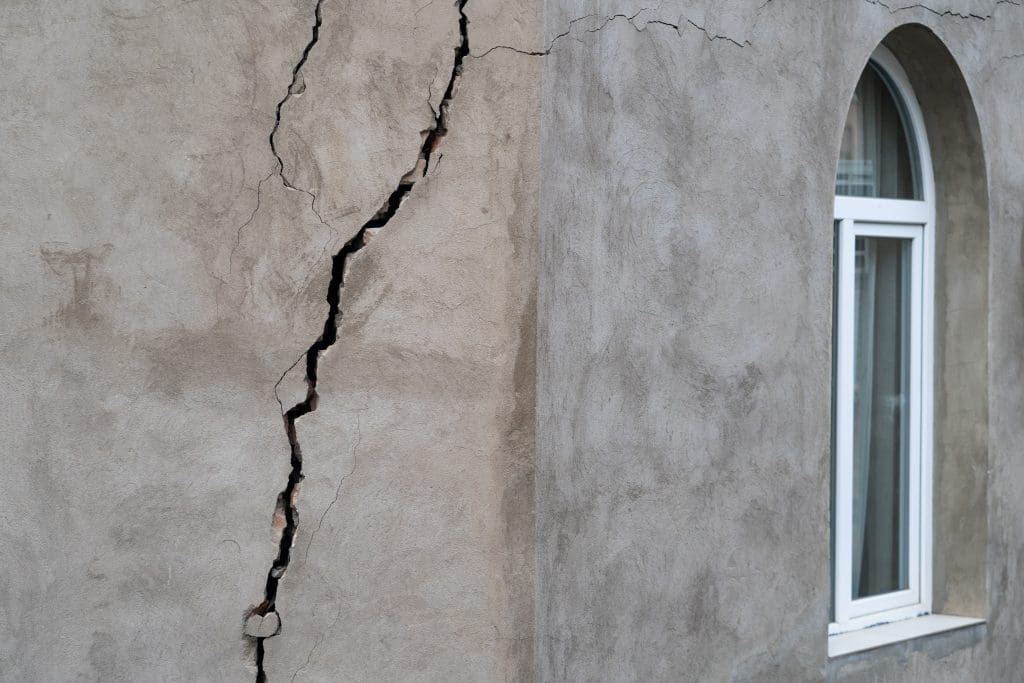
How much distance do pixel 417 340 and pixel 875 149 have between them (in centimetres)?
255

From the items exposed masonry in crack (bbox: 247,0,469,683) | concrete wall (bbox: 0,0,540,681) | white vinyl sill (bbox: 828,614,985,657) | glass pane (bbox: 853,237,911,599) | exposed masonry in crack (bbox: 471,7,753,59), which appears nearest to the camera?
concrete wall (bbox: 0,0,540,681)

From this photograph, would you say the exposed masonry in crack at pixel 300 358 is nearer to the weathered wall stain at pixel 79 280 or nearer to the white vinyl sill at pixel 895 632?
the weathered wall stain at pixel 79 280

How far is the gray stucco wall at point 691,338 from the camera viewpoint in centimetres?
319

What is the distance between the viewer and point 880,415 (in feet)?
15.3

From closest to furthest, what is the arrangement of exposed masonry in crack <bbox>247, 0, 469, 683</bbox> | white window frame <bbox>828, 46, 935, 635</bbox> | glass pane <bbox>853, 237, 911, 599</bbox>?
exposed masonry in crack <bbox>247, 0, 469, 683</bbox> < white window frame <bbox>828, 46, 935, 635</bbox> < glass pane <bbox>853, 237, 911, 599</bbox>

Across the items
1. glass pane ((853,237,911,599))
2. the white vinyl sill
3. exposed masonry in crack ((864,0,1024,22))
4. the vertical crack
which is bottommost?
the white vinyl sill

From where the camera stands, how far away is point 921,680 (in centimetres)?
435

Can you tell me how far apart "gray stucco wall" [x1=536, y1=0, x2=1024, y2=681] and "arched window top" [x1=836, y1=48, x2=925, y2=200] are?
1.32 feet

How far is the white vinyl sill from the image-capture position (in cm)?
415

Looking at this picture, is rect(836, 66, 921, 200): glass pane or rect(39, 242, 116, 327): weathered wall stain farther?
rect(836, 66, 921, 200): glass pane

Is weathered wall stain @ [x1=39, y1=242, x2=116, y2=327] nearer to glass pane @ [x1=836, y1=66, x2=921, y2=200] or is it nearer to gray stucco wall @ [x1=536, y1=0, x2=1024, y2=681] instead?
gray stucco wall @ [x1=536, y1=0, x2=1024, y2=681]

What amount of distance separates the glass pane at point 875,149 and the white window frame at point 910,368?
4 centimetres

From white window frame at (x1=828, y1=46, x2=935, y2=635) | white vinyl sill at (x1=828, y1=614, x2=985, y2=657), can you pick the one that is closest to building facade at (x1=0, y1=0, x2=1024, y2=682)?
white vinyl sill at (x1=828, y1=614, x2=985, y2=657)

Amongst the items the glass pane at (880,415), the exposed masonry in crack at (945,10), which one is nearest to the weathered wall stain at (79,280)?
the exposed masonry in crack at (945,10)
